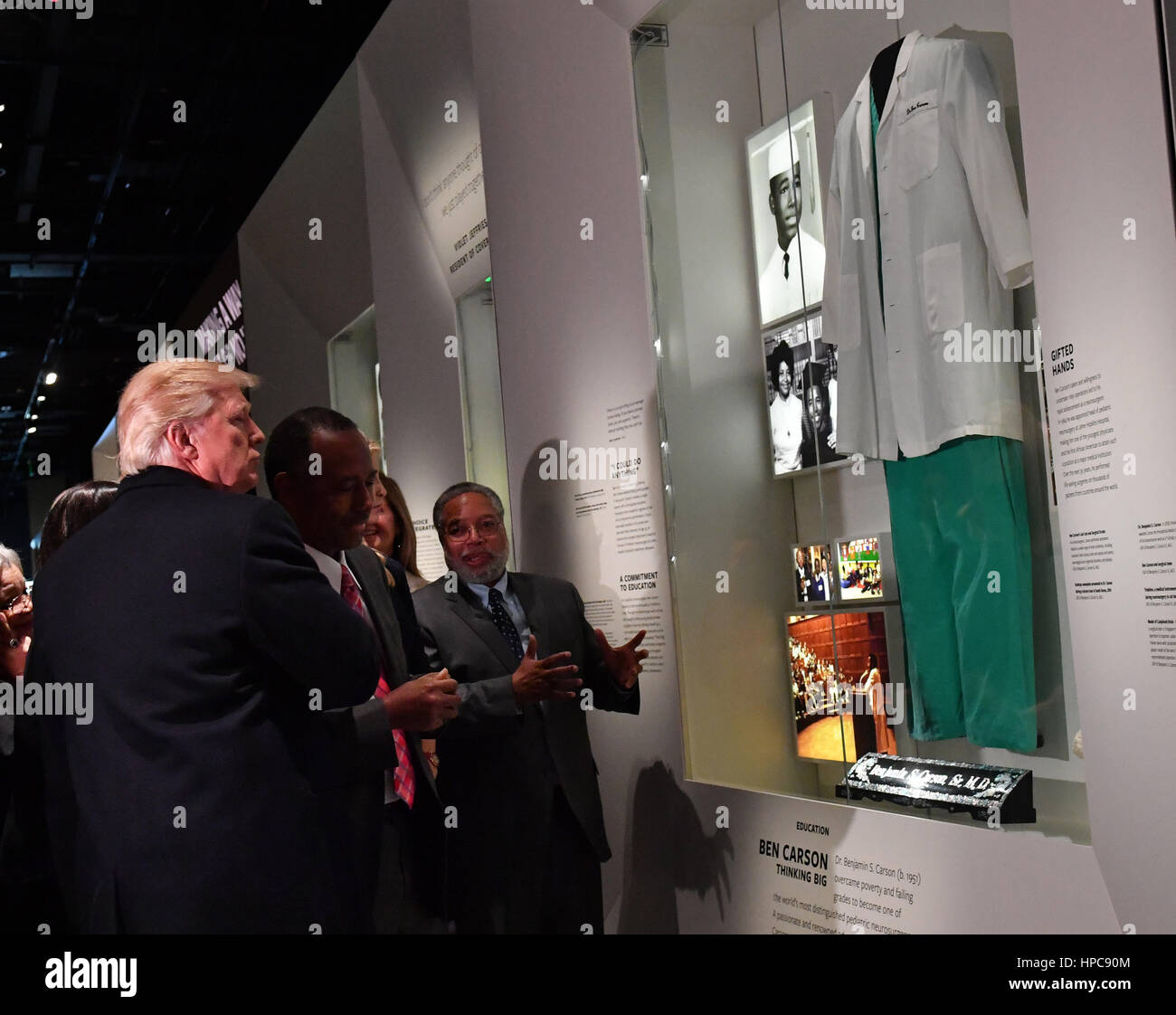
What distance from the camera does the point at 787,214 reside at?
13.0 feet

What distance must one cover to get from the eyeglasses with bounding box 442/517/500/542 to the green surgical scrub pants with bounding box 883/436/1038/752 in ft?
3.91

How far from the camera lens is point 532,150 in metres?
4.71

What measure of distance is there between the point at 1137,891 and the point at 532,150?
336cm

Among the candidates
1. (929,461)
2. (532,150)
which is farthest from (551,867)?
(532,150)

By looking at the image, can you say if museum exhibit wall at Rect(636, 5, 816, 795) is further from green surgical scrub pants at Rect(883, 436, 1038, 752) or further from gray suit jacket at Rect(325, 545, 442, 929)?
gray suit jacket at Rect(325, 545, 442, 929)

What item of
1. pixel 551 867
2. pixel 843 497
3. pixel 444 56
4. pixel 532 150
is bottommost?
pixel 551 867

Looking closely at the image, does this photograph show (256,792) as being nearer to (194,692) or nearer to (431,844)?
(194,692)

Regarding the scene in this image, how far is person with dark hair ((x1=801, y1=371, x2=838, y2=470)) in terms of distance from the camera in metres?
3.77

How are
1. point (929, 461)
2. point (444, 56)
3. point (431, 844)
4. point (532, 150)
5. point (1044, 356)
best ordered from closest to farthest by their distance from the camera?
1. point (1044, 356)
2. point (431, 844)
3. point (929, 461)
4. point (532, 150)
5. point (444, 56)

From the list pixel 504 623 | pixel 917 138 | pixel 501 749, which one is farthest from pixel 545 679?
pixel 917 138

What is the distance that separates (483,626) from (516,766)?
1.36ft

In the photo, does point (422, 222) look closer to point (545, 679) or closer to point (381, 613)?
point (545, 679)

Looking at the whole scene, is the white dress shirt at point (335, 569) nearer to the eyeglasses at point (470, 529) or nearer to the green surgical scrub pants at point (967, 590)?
the eyeglasses at point (470, 529)

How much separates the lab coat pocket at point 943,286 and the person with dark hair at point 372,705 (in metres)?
1.51
